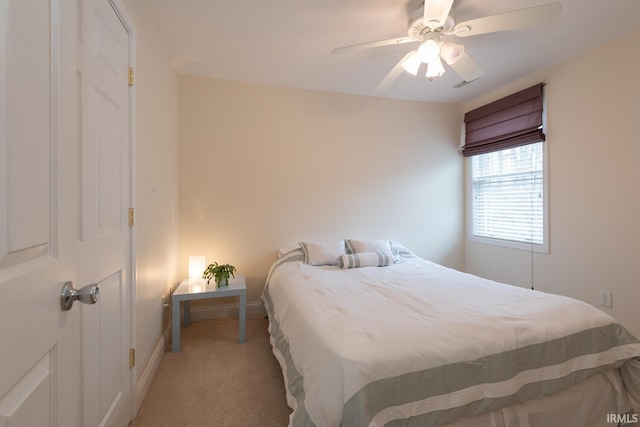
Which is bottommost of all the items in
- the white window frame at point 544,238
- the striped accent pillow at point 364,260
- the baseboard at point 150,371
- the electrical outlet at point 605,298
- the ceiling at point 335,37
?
the baseboard at point 150,371

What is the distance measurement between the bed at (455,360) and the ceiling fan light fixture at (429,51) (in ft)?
4.99

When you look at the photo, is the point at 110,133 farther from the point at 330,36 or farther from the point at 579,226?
the point at 579,226

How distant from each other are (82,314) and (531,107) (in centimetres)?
379

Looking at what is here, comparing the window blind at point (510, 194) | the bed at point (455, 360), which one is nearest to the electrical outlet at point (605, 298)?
the window blind at point (510, 194)

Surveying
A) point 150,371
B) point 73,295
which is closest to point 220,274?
point 150,371

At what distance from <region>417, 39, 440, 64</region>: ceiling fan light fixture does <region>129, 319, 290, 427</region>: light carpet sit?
2308 mm

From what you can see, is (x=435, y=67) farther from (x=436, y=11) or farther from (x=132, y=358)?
(x=132, y=358)

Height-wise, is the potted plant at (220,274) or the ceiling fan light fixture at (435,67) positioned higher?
the ceiling fan light fixture at (435,67)

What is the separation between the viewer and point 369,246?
9.86 feet

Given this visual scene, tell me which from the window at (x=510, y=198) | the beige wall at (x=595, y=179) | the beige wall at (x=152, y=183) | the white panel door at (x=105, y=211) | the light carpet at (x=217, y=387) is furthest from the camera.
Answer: the window at (x=510, y=198)

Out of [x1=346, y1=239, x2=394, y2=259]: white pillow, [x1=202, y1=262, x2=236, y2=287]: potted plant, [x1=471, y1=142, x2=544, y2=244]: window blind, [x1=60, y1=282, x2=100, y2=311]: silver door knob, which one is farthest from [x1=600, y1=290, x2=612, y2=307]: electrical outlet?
[x1=60, y1=282, x2=100, y2=311]: silver door knob

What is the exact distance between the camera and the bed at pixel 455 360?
3.68ft

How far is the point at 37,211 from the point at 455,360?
1465 millimetres

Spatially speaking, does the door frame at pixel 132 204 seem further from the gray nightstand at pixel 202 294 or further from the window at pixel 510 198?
the window at pixel 510 198
